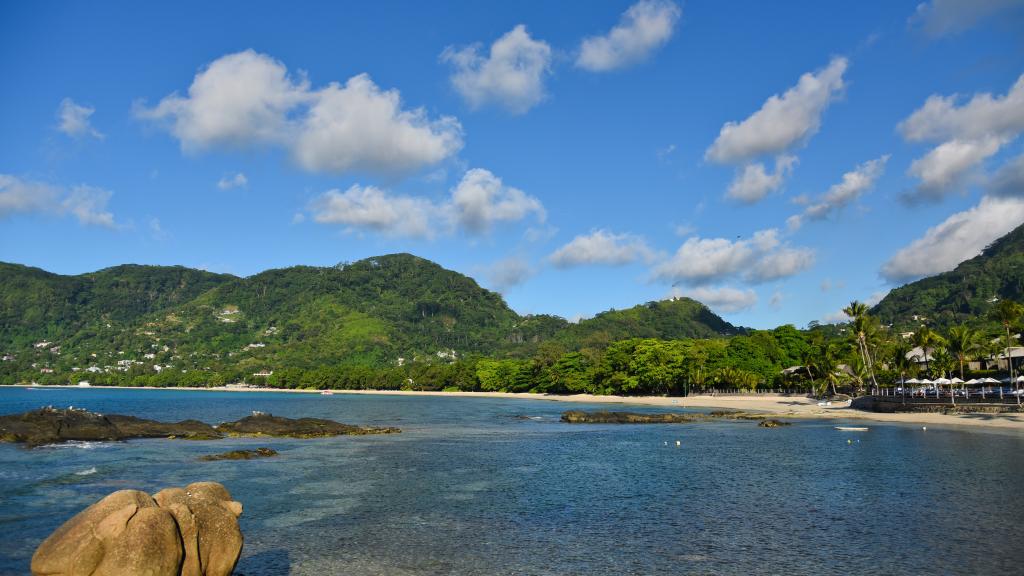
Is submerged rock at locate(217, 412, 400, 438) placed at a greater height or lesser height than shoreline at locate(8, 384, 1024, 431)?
lesser

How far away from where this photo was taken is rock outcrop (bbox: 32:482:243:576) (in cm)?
1523

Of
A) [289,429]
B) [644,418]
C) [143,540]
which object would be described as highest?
[143,540]

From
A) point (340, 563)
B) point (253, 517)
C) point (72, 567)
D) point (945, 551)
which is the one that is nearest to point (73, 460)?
point (253, 517)

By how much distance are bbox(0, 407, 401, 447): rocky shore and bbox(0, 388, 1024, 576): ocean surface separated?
6.16 meters

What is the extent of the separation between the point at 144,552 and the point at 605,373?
171 meters

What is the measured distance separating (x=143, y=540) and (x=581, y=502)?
24209 mm

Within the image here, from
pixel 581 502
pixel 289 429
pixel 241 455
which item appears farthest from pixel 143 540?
pixel 289 429

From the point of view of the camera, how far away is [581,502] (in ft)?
115

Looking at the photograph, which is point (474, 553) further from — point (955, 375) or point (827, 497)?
point (955, 375)

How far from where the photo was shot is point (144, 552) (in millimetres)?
15461

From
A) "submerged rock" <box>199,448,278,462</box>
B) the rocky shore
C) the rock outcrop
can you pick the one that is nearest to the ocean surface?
"submerged rock" <box>199,448,278,462</box>

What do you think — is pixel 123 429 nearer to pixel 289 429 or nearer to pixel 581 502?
pixel 289 429

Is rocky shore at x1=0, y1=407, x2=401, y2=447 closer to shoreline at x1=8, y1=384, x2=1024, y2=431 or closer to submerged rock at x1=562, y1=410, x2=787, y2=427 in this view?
submerged rock at x1=562, y1=410, x2=787, y2=427

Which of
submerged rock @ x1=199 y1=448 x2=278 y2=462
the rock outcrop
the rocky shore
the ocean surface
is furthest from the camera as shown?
the rocky shore
